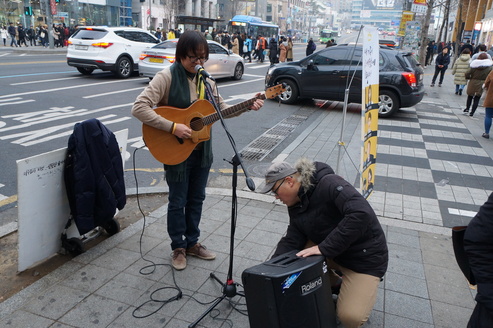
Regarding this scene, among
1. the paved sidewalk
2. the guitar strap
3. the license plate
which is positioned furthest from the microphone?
the license plate

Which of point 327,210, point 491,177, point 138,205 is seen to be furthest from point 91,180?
point 491,177

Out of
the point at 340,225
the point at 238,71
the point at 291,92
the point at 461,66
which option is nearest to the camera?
the point at 340,225

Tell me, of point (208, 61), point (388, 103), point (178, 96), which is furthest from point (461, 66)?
point (178, 96)

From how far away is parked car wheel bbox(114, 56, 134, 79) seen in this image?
1458cm

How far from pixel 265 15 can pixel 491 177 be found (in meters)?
91.5

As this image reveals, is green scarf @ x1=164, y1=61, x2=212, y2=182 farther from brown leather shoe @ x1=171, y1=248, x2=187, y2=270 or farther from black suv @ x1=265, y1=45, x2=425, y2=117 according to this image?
black suv @ x1=265, y1=45, x2=425, y2=117

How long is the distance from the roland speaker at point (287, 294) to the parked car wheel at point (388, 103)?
29.8 ft

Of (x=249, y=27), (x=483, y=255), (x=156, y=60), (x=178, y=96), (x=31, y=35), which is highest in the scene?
Result: (x=249, y=27)

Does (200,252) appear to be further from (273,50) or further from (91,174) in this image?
(273,50)

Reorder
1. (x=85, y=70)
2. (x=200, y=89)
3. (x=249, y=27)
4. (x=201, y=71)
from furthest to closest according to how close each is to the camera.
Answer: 1. (x=249, y=27)
2. (x=85, y=70)
3. (x=200, y=89)
4. (x=201, y=71)

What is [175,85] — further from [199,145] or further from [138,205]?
[138,205]

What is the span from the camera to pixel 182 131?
316cm

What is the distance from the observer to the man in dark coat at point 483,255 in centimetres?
194

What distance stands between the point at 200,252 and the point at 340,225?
1.60 meters
